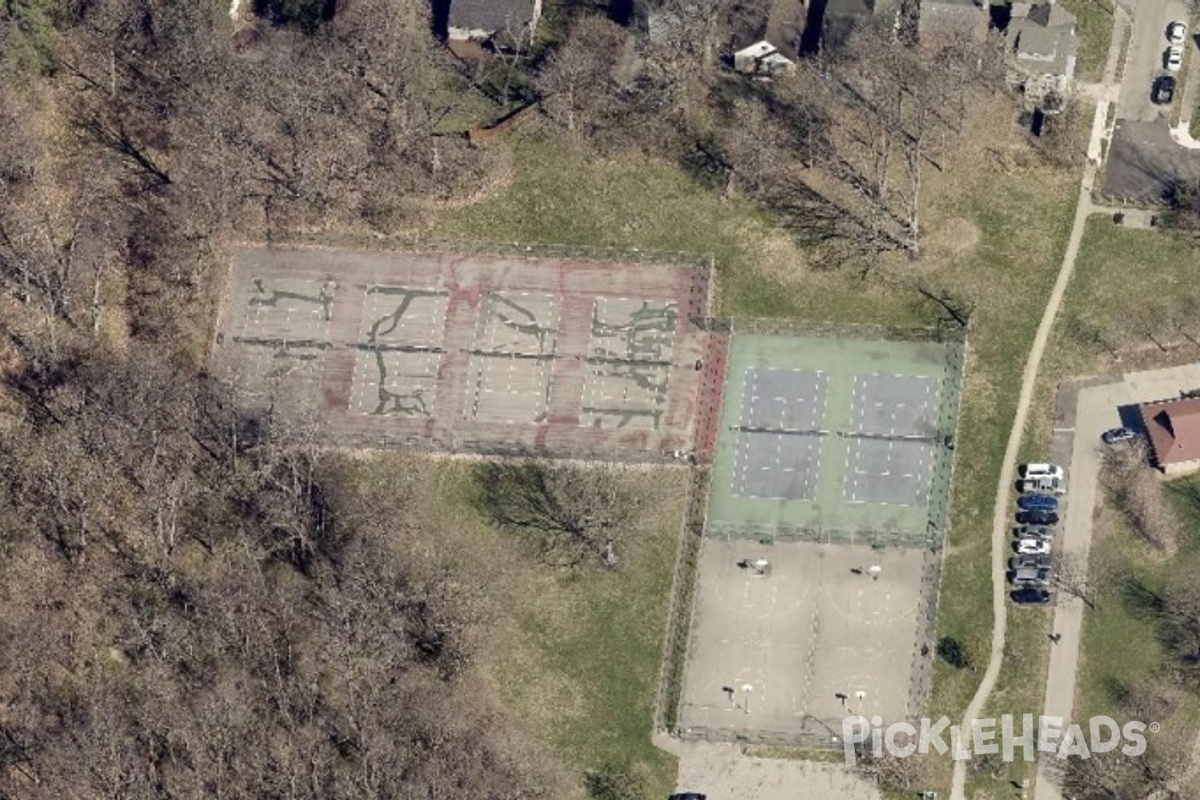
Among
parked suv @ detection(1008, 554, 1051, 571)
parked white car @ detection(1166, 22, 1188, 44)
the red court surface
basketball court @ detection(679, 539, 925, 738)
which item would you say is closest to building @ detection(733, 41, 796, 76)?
the red court surface

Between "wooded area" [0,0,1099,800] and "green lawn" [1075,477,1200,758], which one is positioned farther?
"green lawn" [1075,477,1200,758]

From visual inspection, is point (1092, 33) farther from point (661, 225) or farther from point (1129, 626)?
→ point (1129, 626)

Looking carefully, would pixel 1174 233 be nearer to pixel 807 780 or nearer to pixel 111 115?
pixel 807 780

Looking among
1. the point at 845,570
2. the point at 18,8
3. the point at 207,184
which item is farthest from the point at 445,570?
the point at 18,8

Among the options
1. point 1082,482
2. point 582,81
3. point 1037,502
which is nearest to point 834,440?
point 1037,502

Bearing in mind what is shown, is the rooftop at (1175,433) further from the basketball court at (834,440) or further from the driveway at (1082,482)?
the basketball court at (834,440)

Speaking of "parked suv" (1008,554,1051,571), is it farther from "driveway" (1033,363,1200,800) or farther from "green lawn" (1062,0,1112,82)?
"green lawn" (1062,0,1112,82)
